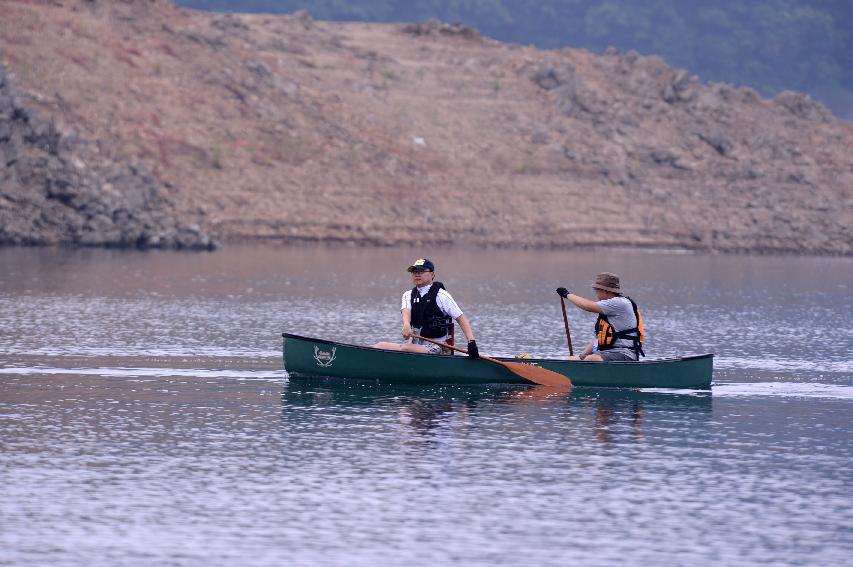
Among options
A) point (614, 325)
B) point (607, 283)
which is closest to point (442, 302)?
point (607, 283)

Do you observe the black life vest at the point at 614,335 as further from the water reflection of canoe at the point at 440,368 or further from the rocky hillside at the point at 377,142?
the rocky hillside at the point at 377,142

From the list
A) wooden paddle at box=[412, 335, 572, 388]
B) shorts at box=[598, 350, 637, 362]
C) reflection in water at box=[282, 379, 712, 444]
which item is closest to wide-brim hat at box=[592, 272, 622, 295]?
shorts at box=[598, 350, 637, 362]

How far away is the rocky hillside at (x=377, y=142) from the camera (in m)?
84.8

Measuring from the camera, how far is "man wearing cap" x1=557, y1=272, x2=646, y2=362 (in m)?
26.4

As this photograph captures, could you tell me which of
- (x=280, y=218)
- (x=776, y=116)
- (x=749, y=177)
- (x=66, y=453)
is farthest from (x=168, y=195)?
(x=66, y=453)

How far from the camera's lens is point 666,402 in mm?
25984

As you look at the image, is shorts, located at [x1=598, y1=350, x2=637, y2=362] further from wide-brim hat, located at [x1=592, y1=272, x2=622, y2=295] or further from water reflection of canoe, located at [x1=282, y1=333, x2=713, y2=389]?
wide-brim hat, located at [x1=592, y1=272, x2=622, y2=295]

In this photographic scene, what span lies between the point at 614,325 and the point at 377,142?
7770cm

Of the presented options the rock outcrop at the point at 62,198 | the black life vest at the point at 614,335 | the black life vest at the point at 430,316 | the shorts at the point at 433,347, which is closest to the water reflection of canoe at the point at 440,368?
the shorts at the point at 433,347

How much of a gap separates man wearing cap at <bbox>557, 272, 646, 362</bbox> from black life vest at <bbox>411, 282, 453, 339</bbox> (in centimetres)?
209

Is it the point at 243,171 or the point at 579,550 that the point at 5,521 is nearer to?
the point at 579,550

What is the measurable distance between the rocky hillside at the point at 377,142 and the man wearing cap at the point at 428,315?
55.8 metres

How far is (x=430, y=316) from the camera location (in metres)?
26.4

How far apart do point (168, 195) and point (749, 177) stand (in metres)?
45.7
